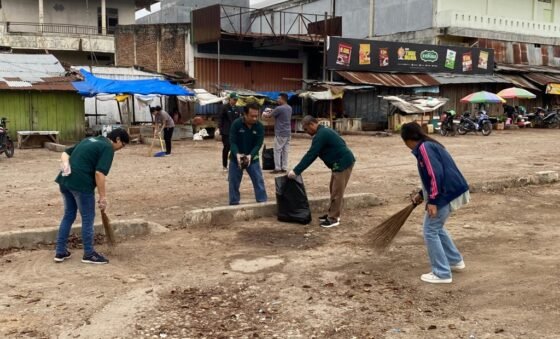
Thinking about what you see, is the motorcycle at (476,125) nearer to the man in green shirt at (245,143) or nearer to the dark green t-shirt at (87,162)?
the man in green shirt at (245,143)

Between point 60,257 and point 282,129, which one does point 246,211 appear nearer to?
point 60,257

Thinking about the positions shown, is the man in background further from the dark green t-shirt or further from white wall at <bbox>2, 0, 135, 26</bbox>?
white wall at <bbox>2, 0, 135, 26</bbox>

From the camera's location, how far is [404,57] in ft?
86.1

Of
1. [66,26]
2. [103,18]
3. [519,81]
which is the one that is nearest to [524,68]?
[519,81]

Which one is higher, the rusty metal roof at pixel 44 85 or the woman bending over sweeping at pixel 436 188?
A: the rusty metal roof at pixel 44 85

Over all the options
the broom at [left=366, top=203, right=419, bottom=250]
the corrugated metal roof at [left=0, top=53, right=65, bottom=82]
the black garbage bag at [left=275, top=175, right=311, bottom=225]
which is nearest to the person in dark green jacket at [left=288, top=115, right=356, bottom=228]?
the black garbage bag at [left=275, top=175, right=311, bottom=225]

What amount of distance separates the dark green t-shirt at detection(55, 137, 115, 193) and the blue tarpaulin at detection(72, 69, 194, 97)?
45.4 ft

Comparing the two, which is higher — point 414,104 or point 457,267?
point 414,104

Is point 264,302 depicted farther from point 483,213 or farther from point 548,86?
point 548,86

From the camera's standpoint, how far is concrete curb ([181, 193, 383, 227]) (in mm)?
6828

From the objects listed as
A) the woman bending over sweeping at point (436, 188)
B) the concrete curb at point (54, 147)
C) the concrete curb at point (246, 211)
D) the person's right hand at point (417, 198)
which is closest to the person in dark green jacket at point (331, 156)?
the concrete curb at point (246, 211)

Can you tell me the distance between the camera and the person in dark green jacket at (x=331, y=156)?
6.57 metres

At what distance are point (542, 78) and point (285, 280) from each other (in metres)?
29.2

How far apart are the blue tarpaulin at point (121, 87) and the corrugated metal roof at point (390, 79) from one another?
7.96 metres
